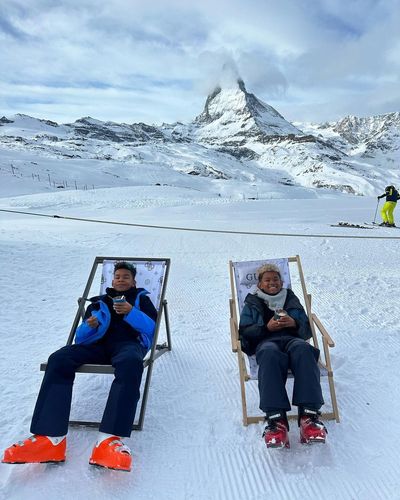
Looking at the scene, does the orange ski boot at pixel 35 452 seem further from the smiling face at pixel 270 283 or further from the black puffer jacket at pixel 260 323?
the smiling face at pixel 270 283

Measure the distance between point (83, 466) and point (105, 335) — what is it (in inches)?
42.1

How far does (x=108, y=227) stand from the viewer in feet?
45.6

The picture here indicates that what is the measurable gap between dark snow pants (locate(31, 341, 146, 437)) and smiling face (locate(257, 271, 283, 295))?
53.9 inches

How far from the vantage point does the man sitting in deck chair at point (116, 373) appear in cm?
271

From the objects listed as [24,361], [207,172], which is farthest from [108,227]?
[207,172]

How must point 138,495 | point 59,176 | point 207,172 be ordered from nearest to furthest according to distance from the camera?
point 138,495
point 59,176
point 207,172

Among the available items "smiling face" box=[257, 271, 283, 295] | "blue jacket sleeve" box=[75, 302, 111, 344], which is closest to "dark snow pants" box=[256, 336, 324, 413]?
"smiling face" box=[257, 271, 283, 295]

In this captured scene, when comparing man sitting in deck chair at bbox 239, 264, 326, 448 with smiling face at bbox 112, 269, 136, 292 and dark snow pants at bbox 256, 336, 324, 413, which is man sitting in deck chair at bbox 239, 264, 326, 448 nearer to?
dark snow pants at bbox 256, 336, 324, 413

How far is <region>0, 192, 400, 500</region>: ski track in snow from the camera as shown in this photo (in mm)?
2656

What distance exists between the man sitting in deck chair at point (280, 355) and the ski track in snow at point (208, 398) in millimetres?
211

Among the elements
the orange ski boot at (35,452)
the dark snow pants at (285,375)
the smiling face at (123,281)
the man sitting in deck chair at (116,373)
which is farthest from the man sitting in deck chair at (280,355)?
the orange ski boot at (35,452)

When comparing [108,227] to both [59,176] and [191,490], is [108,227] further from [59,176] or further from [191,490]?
[59,176]

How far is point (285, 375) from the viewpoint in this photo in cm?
317

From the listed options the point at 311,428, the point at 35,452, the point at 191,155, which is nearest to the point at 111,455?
the point at 35,452
